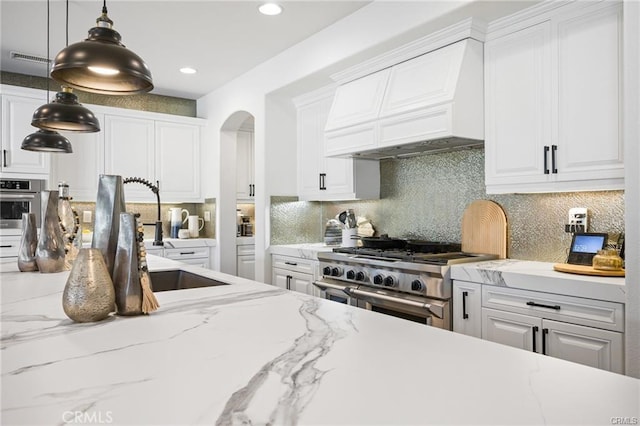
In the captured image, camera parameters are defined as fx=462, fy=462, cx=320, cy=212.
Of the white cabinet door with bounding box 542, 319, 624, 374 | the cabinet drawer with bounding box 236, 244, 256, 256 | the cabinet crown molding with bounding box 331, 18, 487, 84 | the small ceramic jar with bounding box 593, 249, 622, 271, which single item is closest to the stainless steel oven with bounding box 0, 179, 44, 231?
the cabinet drawer with bounding box 236, 244, 256, 256

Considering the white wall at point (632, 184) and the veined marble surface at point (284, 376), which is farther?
the white wall at point (632, 184)

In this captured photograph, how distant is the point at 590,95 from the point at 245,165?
4515mm

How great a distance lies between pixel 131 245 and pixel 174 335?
1.02 feet

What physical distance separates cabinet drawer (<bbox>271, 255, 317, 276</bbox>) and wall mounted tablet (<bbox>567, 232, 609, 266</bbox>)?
6.33 feet

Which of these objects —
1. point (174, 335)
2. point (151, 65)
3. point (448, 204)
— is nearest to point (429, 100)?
point (448, 204)

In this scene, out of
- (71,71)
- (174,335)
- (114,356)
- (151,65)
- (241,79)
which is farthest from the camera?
(241,79)

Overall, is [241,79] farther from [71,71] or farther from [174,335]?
[174,335]

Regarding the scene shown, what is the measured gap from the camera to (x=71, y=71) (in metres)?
1.63

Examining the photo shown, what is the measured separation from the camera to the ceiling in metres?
3.24

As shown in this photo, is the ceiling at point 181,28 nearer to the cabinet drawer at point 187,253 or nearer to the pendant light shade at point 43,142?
the pendant light shade at point 43,142

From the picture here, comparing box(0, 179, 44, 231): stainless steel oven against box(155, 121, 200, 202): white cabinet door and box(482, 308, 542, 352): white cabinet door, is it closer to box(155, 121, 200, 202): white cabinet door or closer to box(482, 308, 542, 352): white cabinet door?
box(155, 121, 200, 202): white cabinet door

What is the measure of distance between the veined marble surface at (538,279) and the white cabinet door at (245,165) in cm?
389

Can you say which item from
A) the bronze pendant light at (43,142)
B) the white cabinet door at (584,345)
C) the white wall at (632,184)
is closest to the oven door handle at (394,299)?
the white cabinet door at (584,345)

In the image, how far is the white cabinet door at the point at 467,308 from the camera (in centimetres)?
253
